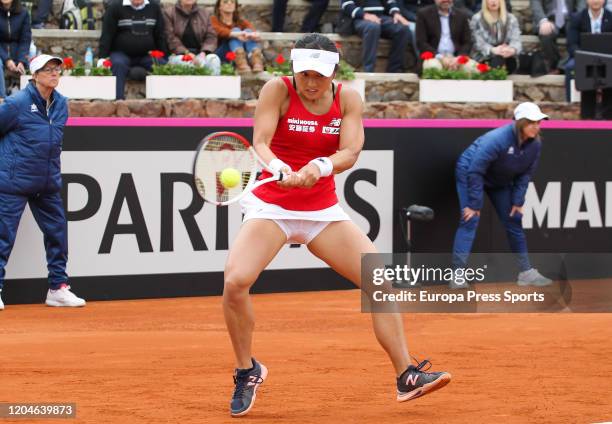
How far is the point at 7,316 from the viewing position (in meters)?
10.7

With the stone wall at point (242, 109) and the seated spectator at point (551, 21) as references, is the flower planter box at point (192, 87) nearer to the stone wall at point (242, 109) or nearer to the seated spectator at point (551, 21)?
the stone wall at point (242, 109)

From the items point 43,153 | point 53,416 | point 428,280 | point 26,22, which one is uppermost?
point 26,22

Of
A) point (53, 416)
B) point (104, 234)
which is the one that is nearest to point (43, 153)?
point (104, 234)

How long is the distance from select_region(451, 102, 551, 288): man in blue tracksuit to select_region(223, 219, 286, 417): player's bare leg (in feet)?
18.1

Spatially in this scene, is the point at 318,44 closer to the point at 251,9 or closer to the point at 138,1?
the point at 138,1

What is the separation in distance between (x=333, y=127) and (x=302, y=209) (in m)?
0.48

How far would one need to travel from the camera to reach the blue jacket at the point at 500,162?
12.0m

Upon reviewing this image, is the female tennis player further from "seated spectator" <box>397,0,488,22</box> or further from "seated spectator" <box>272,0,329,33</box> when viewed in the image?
"seated spectator" <box>397,0,488,22</box>

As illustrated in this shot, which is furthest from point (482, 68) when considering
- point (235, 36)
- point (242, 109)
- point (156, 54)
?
point (156, 54)

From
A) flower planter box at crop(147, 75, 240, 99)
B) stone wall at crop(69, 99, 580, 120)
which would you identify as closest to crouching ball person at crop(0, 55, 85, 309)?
stone wall at crop(69, 99, 580, 120)

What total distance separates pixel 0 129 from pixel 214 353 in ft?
10.0

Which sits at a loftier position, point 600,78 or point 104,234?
point 600,78

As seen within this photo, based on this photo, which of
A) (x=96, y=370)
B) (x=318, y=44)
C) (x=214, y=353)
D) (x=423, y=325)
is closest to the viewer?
(x=318, y=44)

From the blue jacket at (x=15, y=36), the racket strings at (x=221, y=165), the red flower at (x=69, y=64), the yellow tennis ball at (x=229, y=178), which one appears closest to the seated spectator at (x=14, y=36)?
the blue jacket at (x=15, y=36)
